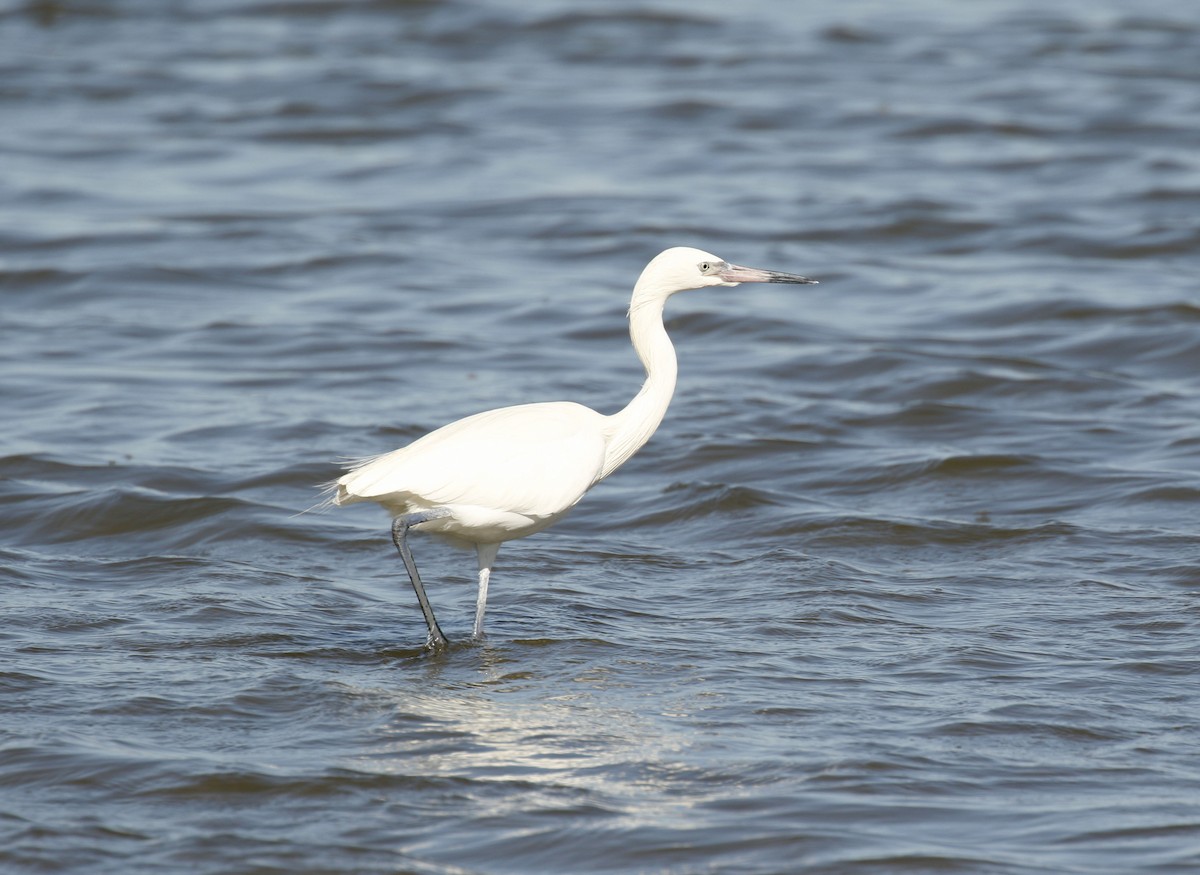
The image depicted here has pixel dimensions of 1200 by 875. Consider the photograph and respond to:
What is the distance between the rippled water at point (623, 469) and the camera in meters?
5.52

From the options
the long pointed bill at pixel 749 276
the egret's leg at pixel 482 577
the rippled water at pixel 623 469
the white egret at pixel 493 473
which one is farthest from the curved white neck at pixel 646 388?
the rippled water at pixel 623 469

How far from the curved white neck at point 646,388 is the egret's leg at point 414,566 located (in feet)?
3.05

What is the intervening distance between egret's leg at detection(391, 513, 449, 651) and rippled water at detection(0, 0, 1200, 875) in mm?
150

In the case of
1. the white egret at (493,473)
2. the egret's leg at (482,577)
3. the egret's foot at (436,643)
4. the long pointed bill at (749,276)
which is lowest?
the egret's foot at (436,643)

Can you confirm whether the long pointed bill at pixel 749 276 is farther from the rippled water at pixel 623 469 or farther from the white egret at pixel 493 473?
the rippled water at pixel 623 469

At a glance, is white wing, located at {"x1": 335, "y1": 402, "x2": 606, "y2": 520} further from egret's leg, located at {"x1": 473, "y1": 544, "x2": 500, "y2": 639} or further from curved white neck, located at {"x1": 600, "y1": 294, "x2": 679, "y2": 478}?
egret's leg, located at {"x1": 473, "y1": 544, "x2": 500, "y2": 639}

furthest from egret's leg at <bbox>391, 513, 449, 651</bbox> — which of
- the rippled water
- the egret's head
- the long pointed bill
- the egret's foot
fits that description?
the long pointed bill

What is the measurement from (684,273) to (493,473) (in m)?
1.38

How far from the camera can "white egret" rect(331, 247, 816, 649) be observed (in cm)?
681

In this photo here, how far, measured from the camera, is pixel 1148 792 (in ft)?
18.2

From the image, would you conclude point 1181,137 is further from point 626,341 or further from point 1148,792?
point 1148,792

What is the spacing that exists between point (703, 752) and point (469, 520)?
1564 millimetres

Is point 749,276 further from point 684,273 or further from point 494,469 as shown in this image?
point 494,469

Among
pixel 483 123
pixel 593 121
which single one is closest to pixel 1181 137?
pixel 593 121
